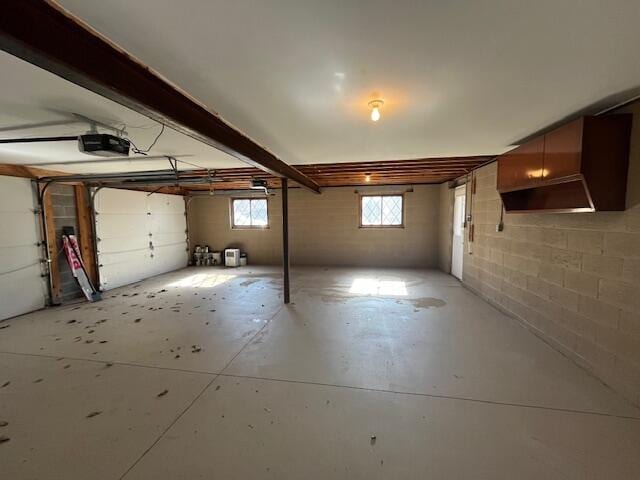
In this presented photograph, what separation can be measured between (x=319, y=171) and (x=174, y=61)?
398 centimetres

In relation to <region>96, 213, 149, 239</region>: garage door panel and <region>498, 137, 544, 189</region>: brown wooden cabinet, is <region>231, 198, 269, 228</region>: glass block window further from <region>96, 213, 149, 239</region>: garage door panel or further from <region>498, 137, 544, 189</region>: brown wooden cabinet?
<region>498, 137, 544, 189</region>: brown wooden cabinet

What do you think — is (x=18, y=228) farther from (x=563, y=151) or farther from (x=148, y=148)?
(x=563, y=151)

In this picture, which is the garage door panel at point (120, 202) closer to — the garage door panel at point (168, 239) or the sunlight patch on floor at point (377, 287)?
the garage door panel at point (168, 239)

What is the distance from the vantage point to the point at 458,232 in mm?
5832

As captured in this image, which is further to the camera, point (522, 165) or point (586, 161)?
point (522, 165)

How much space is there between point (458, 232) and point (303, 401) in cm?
509

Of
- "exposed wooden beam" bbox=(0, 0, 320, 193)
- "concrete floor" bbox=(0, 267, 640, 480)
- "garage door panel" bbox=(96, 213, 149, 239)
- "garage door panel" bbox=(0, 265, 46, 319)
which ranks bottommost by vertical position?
"concrete floor" bbox=(0, 267, 640, 480)

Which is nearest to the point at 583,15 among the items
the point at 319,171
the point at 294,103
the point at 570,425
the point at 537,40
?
the point at 537,40

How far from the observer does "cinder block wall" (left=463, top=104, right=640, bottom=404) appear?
6.52ft

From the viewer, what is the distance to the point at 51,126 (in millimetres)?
2379

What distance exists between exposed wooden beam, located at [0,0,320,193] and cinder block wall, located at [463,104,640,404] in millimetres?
3221

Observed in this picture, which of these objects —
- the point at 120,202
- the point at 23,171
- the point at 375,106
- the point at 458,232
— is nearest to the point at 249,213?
the point at 120,202

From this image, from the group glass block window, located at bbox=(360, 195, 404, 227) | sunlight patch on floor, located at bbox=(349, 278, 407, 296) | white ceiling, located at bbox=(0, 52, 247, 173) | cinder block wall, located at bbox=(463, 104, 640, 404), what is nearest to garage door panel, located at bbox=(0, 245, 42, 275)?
white ceiling, located at bbox=(0, 52, 247, 173)

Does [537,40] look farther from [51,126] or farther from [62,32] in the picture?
[51,126]
